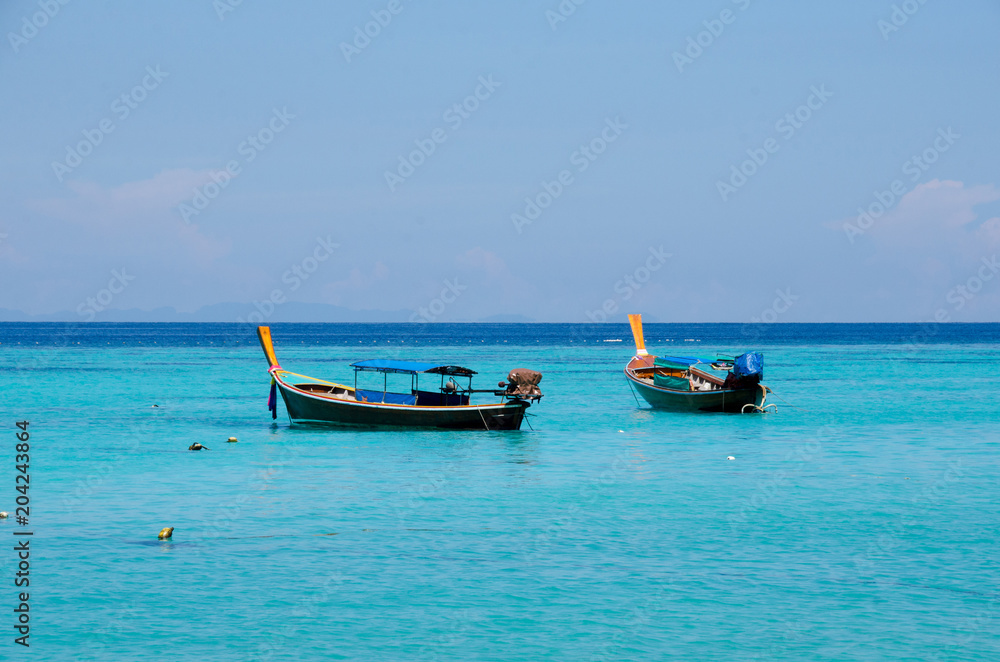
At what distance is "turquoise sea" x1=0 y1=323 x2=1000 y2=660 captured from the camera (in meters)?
14.4

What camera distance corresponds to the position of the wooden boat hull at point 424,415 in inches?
1462

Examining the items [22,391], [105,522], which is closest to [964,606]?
[105,522]

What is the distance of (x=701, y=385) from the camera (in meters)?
48.6

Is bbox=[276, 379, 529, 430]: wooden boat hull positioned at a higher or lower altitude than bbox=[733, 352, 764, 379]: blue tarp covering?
lower

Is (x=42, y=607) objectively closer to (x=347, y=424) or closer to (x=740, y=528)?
(x=740, y=528)

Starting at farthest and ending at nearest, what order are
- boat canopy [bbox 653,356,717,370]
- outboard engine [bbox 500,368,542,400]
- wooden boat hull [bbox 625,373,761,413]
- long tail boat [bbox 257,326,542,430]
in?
1. boat canopy [bbox 653,356,717,370]
2. wooden boat hull [bbox 625,373,761,413]
3. outboard engine [bbox 500,368,542,400]
4. long tail boat [bbox 257,326,542,430]

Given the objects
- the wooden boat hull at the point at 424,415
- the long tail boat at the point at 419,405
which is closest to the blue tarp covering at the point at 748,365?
the long tail boat at the point at 419,405

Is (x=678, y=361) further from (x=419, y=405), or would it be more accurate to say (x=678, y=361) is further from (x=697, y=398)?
(x=419, y=405)

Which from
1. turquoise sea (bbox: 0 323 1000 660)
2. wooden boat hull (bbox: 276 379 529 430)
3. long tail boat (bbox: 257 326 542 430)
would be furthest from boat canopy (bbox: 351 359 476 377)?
turquoise sea (bbox: 0 323 1000 660)

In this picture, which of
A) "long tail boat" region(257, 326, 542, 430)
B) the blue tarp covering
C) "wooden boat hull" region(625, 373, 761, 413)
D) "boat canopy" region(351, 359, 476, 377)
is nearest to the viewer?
"boat canopy" region(351, 359, 476, 377)

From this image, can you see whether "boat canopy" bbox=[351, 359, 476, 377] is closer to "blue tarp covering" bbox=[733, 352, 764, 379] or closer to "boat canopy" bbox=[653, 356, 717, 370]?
"boat canopy" bbox=[653, 356, 717, 370]

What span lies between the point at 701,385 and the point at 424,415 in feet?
55.0

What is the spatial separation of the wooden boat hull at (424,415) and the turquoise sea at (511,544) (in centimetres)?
60

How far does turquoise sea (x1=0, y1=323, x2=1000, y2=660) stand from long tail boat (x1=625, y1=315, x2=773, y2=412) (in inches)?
208
